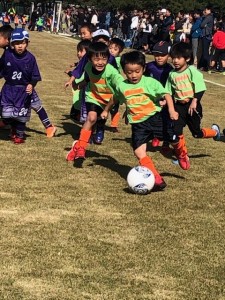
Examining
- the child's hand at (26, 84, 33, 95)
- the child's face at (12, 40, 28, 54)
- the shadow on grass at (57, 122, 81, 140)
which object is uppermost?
the child's face at (12, 40, 28, 54)

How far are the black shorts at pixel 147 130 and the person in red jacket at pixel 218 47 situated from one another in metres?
14.1

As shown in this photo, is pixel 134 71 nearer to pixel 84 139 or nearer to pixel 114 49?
pixel 84 139

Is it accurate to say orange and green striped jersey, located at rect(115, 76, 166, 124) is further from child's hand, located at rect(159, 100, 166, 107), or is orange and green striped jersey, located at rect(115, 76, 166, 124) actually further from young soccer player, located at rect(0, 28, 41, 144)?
young soccer player, located at rect(0, 28, 41, 144)

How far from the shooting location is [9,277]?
3980 millimetres

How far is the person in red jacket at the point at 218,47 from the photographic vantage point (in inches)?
784

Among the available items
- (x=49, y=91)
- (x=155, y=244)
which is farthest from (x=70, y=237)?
(x=49, y=91)

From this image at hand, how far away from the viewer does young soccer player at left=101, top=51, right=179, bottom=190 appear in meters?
6.41

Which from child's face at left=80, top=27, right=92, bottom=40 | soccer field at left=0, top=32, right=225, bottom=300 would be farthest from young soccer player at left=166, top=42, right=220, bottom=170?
child's face at left=80, top=27, right=92, bottom=40

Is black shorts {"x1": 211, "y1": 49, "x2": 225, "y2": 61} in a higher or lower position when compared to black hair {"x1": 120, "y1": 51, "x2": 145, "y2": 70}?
lower

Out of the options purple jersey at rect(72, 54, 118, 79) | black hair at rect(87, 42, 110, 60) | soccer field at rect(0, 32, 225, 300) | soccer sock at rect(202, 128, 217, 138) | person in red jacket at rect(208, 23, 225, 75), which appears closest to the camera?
soccer field at rect(0, 32, 225, 300)

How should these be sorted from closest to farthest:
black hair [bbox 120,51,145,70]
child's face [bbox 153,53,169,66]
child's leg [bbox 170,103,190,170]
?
black hair [bbox 120,51,145,70] < child's leg [bbox 170,103,190,170] < child's face [bbox 153,53,169,66]

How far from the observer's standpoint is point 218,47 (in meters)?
20.1

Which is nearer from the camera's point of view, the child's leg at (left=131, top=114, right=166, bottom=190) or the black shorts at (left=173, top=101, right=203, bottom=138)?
the child's leg at (left=131, top=114, right=166, bottom=190)

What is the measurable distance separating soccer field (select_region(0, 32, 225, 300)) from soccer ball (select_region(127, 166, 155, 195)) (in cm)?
9
